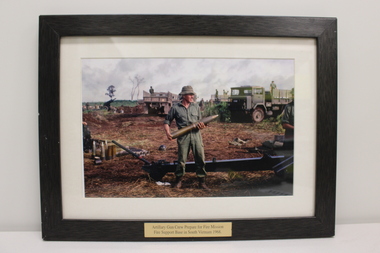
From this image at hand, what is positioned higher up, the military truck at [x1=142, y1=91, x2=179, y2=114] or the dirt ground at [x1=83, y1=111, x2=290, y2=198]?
the military truck at [x1=142, y1=91, x2=179, y2=114]

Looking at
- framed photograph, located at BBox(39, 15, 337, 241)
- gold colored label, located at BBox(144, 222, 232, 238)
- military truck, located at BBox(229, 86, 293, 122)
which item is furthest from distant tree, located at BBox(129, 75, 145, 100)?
gold colored label, located at BBox(144, 222, 232, 238)

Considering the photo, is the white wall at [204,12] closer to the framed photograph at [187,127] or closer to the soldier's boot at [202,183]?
the framed photograph at [187,127]

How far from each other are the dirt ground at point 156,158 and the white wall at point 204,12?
0.22m

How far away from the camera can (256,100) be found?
0.70 meters

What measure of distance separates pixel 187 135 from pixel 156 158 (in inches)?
4.2

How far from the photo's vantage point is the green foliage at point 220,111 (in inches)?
27.5

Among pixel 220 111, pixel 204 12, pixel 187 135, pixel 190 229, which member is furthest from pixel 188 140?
pixel 204 12

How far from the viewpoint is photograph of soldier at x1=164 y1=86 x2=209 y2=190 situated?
27.6 inches

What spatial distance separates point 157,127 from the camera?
0.71 m

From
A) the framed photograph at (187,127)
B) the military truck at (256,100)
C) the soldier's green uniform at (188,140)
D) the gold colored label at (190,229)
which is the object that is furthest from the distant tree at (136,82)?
the gold colored label at (190,229)

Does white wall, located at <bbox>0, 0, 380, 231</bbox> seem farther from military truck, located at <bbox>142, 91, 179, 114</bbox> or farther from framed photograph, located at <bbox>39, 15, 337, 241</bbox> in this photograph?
military truck, located at <bbox>142, 91, 179, 114</bbox>
